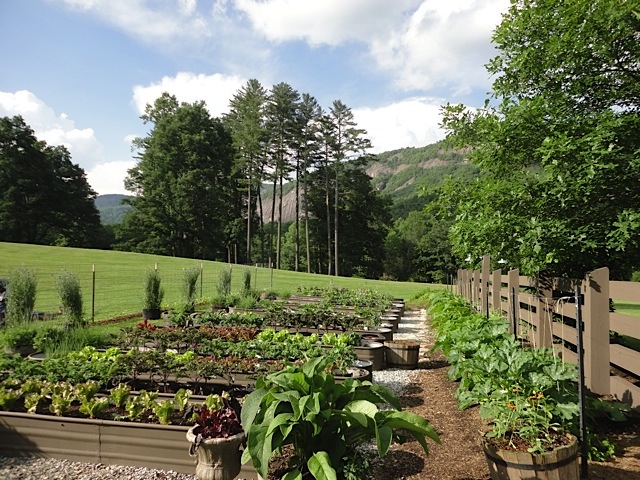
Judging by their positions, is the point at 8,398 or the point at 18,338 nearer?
the point at 8,398

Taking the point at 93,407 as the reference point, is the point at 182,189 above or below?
above

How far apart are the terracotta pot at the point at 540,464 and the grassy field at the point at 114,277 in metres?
11.5

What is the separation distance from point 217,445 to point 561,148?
4.32 metres

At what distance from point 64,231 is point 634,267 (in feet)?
147

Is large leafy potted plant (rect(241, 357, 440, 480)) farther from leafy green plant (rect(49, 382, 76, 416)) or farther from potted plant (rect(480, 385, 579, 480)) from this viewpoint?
leafy green plant (rect(49, 382, 76, 416))

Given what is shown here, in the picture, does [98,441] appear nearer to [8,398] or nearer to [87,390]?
[87,390]

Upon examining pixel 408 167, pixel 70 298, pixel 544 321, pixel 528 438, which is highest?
pixel 408 167

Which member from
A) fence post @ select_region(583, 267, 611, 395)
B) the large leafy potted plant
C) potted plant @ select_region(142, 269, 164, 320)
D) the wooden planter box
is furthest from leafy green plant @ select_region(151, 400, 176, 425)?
potted plant @ select_region(142, 269, 164, 320)

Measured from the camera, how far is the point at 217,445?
2.90 metres

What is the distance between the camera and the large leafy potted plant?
258cm

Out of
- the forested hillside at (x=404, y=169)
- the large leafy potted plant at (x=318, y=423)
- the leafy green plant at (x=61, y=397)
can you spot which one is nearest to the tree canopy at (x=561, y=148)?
the large leafy potted plant at (x=318, y=423)

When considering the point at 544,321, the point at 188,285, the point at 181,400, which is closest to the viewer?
the point at 181,400

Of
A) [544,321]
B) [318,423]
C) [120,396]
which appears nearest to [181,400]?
[120,396]

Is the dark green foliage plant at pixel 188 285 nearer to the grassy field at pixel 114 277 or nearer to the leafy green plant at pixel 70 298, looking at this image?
the grassy field at pixel 114 277
